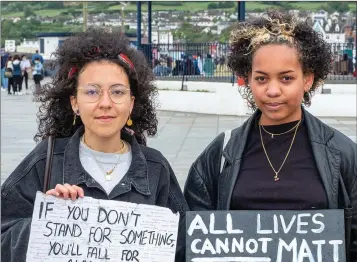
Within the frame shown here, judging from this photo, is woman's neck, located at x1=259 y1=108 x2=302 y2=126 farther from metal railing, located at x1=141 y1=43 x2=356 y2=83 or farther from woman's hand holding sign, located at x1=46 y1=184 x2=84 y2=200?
metal railing, located at x1=141 y1=43 x2=356 y2=83

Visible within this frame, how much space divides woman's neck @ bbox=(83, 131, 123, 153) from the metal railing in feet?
59.5

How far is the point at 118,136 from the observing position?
11.4 ft

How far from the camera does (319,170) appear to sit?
3473mm

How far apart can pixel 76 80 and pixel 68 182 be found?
456 millimetres

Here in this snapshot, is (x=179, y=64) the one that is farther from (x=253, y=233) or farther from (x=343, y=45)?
(x=253, y=233)

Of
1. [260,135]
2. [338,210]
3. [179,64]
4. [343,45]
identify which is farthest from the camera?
[179,64]

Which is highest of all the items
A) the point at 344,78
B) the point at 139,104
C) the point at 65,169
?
the point at 139,104

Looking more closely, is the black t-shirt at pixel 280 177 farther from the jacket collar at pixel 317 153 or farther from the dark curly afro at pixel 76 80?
the dark curly afro at pixel 76 80

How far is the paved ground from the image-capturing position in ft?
40.7

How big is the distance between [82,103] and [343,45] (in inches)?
754

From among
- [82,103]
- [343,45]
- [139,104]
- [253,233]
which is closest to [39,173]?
[82,103]

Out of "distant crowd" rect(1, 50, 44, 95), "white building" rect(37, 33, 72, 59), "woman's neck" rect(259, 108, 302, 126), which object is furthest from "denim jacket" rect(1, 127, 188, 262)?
"white building" rect(37, 33, 72, 59)

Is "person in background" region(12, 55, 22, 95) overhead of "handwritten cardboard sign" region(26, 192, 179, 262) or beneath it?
beneath

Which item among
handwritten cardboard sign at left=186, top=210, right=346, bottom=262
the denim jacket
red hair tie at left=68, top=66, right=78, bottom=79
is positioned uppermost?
red hair tie at left=68, top=66, right=78, bottom=79
